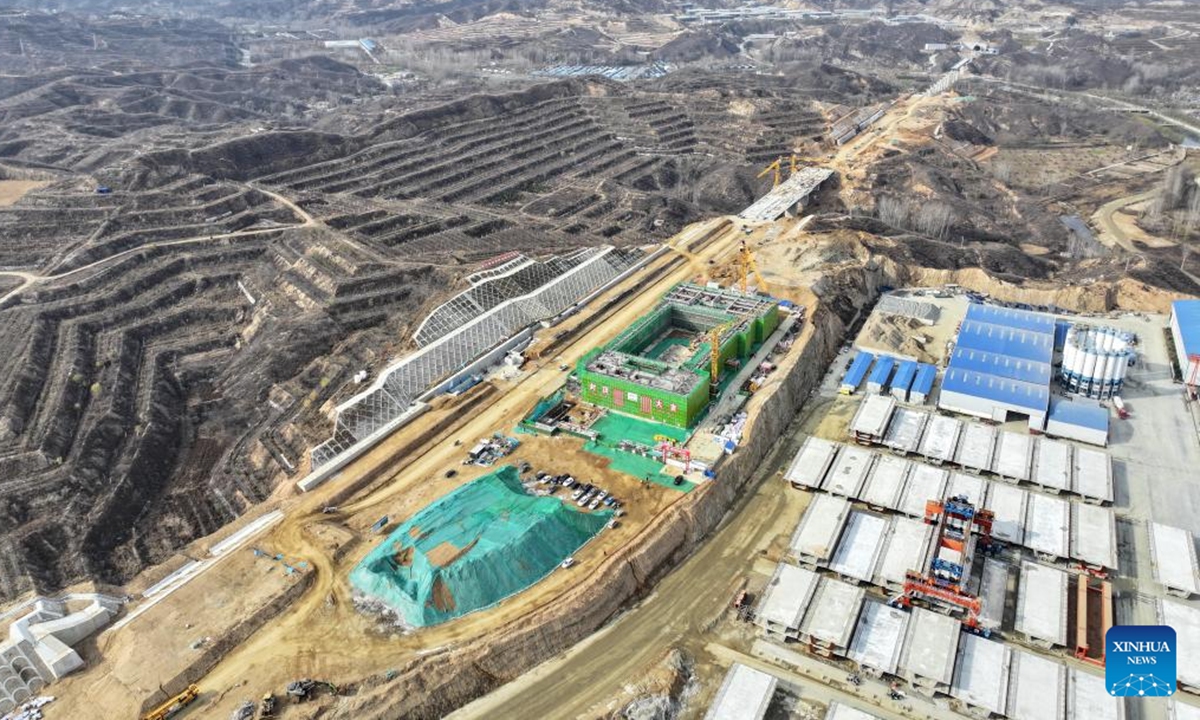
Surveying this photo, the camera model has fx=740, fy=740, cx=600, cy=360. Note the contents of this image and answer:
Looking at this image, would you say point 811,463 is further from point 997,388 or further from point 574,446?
point 997,388

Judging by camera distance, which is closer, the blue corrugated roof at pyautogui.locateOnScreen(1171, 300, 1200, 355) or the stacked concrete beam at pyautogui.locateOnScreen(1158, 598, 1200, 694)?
the stacked concrete beam at pyautogui.locateOnScreen(1158, 598, 1200, 694)

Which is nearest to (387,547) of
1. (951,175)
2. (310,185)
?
(310,185)

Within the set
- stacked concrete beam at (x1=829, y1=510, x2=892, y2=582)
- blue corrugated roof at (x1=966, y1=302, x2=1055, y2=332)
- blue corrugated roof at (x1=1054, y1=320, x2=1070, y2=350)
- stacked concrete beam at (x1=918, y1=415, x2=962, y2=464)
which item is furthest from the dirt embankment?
blue corrugated roof at (x1=1054, y1=320, x2=1070, y2=350)

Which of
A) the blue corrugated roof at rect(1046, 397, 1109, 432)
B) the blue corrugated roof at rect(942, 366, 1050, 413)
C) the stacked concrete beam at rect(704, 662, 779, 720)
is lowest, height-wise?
the stacked concrete beam at rect(704, 662, 779, 720)

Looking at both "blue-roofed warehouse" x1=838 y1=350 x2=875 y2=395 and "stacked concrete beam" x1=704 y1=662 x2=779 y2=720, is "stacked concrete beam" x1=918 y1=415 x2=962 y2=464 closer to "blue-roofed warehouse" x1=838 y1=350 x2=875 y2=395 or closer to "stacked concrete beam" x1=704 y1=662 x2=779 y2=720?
"blue-roofed warehouse" x1=838 y1=350 x2=875 y2=395

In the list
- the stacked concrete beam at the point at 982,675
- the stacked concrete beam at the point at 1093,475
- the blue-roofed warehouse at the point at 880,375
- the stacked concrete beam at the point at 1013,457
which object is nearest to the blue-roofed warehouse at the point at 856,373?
the blue-roofed warehouse at the point at 880,375

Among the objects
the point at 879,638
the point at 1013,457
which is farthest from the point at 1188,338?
the point at 879,638
